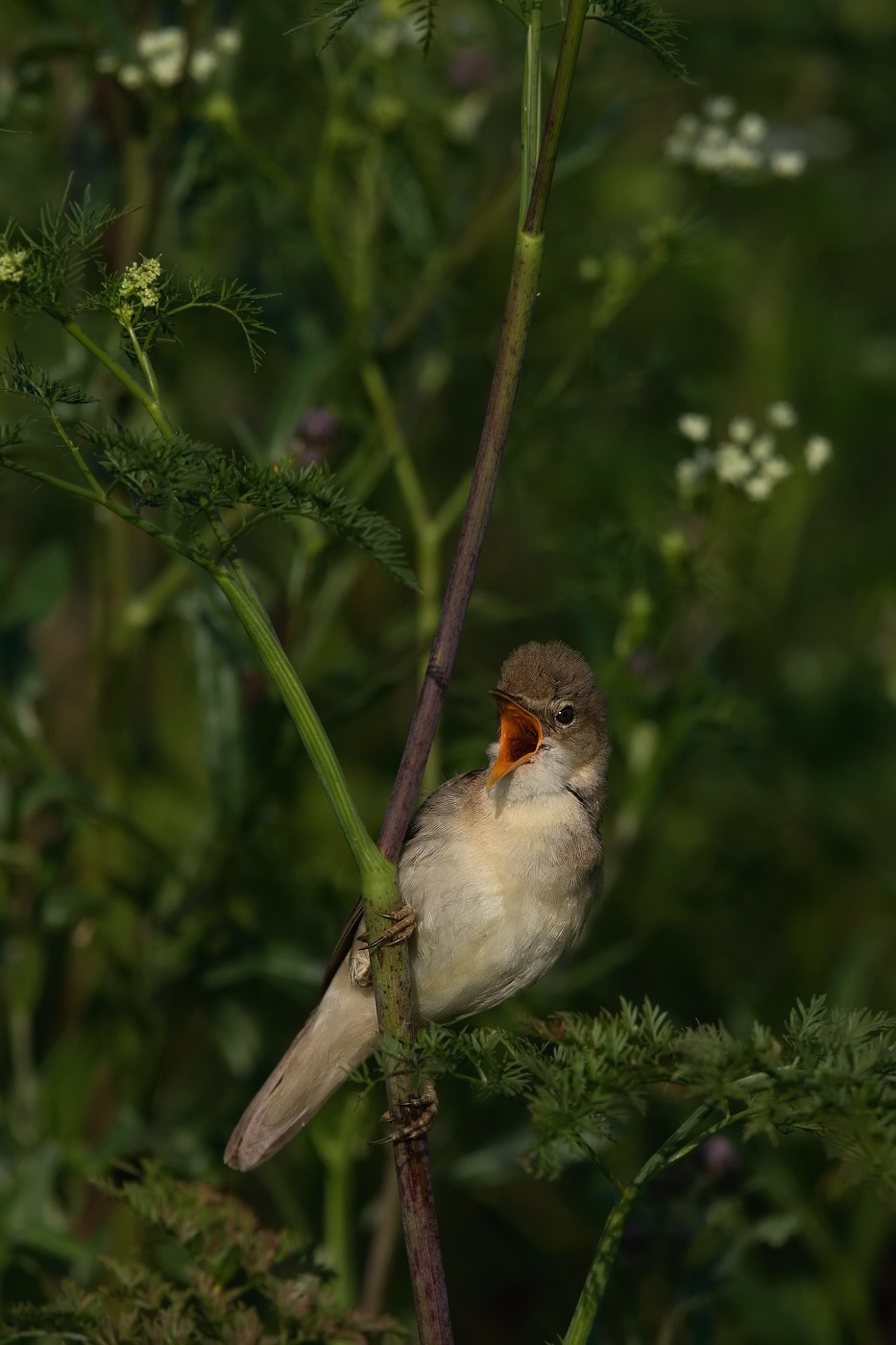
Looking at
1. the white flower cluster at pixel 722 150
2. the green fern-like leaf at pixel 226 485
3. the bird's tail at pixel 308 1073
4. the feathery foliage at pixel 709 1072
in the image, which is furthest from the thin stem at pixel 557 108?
the white flower cluster at pixel 722 150

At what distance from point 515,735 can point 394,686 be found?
33cm

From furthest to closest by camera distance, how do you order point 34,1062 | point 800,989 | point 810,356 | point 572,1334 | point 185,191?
point 810,356 < point 800,989 < point 34,1062 < point 185,191 < point 572,1334

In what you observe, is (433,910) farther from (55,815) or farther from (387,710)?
(387,710)

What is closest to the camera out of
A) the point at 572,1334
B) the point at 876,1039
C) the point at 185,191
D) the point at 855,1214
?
the point at 876,1039

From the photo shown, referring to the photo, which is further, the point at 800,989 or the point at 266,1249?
the point at 800,989

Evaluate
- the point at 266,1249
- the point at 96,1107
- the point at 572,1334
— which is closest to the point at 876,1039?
the point at 572,1334

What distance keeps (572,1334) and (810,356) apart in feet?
12.7

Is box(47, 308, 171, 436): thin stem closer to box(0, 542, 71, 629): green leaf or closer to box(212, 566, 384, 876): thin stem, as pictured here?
box(212, 566, 384, 876): thin stem

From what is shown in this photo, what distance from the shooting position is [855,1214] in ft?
13.8

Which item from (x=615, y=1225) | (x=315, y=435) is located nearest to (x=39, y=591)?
(x=315, y=435)

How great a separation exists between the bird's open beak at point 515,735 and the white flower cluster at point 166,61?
4.88 ft

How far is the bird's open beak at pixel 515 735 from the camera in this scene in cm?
309

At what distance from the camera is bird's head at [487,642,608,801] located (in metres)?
3.11

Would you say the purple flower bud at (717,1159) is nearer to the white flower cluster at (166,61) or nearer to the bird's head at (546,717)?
the bird's head at (546,717)
